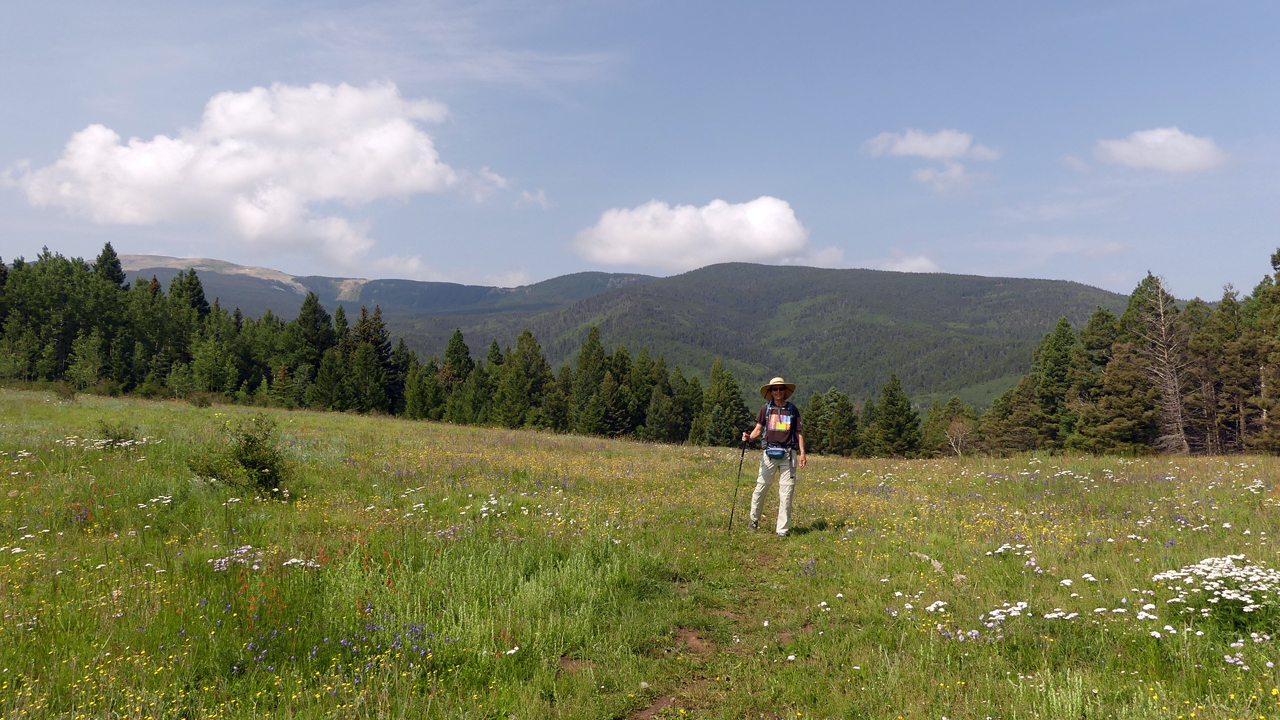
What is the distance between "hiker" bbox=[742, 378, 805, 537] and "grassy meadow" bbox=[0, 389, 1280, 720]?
62 cm

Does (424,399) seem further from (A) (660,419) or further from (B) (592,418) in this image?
(A) (660,419)

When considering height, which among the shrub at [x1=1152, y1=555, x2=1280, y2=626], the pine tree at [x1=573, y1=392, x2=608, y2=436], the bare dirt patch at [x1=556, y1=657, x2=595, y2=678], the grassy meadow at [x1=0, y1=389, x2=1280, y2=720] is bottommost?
the pine tree at [x1=573, y1=392, x2=608, y2=436]

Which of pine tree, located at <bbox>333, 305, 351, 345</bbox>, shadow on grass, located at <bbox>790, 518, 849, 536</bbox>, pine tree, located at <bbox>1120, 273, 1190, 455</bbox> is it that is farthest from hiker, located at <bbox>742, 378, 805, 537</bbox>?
pine tree, located at <bbox>333, 305, 351, 345</bbox>

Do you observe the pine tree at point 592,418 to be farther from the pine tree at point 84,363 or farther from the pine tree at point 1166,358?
the pine tree at point 1166,358

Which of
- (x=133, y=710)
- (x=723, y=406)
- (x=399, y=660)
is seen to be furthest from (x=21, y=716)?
(x=723, y=406)

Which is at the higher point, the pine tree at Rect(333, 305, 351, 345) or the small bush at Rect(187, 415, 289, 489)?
the pine tree at Rect(333, 305, 351, 345)

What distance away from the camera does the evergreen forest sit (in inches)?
1518

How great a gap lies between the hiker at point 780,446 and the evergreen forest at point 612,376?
31368mm

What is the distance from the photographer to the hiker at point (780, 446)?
983 cm

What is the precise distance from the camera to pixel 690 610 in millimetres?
6582

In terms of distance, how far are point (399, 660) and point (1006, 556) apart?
7964mm

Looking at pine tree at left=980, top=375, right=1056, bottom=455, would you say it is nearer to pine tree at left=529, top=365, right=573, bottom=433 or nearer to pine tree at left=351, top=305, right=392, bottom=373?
pine tree at left=529, top=365, right=573, bottom=433

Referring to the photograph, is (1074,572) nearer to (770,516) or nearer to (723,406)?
(770,516)

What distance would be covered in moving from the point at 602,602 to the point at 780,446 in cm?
465
